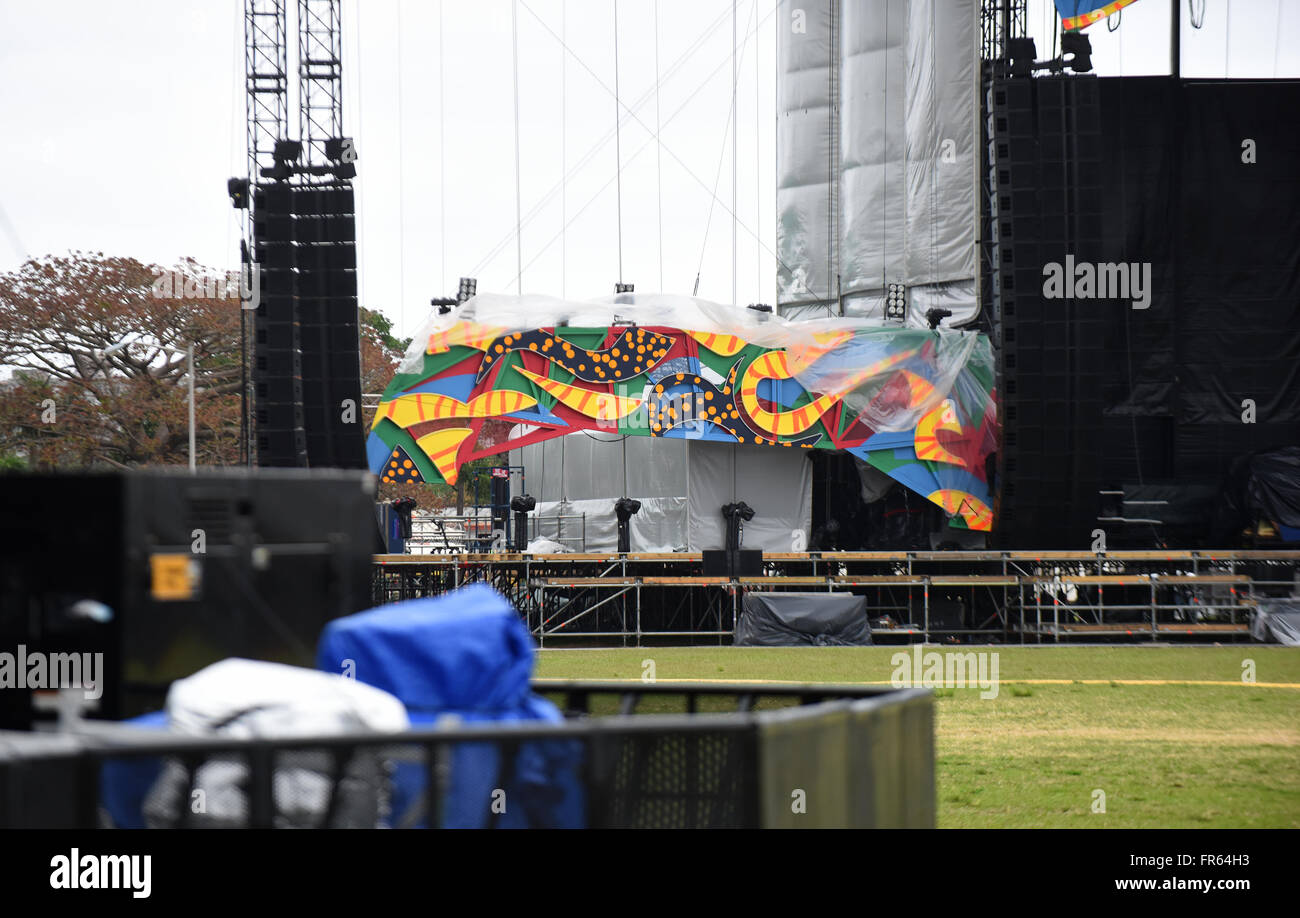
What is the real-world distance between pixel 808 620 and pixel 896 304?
481 inches

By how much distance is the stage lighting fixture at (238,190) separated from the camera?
2944cm

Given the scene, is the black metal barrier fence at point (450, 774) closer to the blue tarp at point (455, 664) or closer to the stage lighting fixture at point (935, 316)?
the blue tarp at point (455, 664)

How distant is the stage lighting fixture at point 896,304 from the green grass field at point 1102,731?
1351cm

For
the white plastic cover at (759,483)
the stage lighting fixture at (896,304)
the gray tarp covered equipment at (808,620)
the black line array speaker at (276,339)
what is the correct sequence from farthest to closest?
the stage lighting fixture at (896,304)
the white plastic cover at (759,483)
the black line array speaker at (276,339)
the gray tarp covered equipment at (808,620)

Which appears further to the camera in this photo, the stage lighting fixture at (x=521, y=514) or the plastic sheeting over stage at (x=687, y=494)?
the plastic sheeting over stage at (x=687, y=494)

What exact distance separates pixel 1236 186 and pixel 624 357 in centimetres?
1528

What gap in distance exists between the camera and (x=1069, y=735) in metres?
13.9

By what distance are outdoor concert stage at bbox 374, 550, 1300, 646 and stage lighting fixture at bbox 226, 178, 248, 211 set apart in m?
8.09

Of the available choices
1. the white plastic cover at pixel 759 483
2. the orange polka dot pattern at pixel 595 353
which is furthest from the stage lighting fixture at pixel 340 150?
the white plastic cover at pixel 759 483

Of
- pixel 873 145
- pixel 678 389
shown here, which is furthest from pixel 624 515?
pixel 873 145

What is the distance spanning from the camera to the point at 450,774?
3.74 meters

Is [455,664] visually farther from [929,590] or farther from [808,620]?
[929,590]

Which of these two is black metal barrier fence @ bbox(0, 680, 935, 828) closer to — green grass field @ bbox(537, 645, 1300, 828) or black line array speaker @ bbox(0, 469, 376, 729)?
black line array speaker @ bbox(0, 469, 376, 729)

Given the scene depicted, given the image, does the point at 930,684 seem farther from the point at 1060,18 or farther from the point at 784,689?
the point at 1060,18
